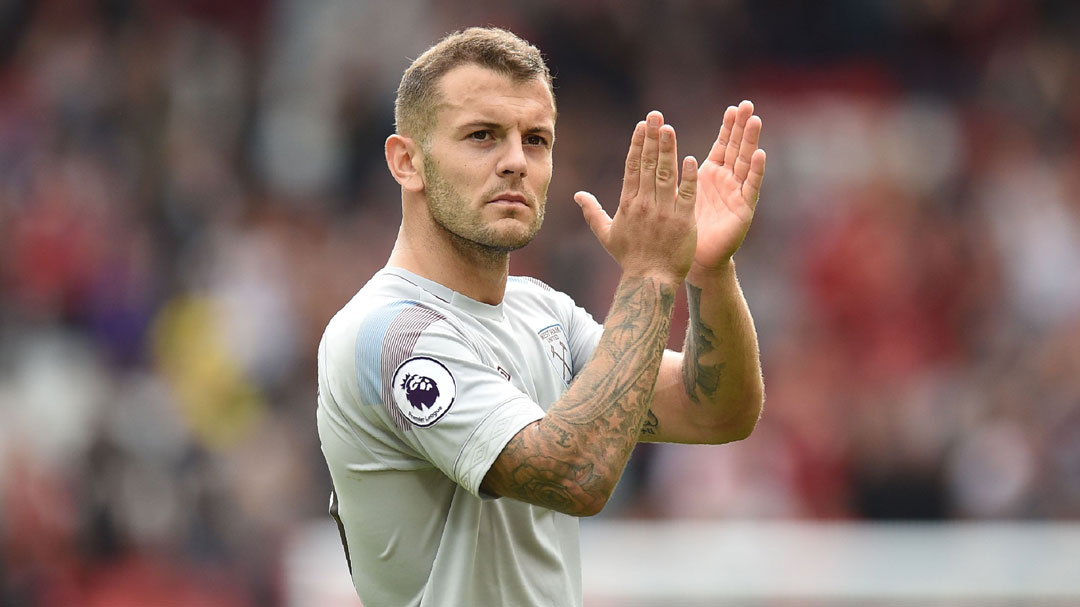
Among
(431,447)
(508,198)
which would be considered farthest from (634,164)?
(431,447)

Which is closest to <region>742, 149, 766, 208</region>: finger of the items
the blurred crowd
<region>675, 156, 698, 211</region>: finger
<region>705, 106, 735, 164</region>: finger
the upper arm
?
<region>705, 106, 735, 164</region>: finger

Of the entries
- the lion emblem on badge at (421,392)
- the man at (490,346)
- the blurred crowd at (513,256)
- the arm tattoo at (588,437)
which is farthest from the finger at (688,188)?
the blurred crowd at (513,256)

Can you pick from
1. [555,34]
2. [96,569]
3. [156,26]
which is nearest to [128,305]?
[96,569]

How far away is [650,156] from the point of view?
11.5 feet

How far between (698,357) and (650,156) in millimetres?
762

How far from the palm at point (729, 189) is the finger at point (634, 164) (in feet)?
1.30

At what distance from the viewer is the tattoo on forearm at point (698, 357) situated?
4.04 m

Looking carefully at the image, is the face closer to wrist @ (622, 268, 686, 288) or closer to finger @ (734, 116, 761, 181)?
wrist @ (622, 268, 686, 288)

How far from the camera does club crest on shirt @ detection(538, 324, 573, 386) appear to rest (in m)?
3.98

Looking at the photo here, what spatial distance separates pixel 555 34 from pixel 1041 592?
7376 mm

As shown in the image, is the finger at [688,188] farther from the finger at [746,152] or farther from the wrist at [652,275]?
the finger at [746,152]

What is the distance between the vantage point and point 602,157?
509 inches

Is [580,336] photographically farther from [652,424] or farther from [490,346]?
[490,346]

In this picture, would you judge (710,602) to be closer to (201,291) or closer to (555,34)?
(201,291)
